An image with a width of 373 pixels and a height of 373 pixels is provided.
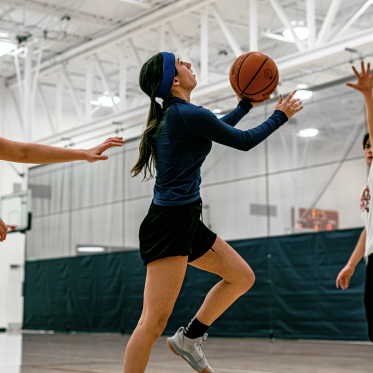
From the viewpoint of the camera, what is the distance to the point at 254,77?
329 centimetres

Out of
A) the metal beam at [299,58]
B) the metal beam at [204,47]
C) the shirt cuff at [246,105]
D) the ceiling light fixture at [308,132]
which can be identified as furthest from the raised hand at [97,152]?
the metal beam at [204,47]

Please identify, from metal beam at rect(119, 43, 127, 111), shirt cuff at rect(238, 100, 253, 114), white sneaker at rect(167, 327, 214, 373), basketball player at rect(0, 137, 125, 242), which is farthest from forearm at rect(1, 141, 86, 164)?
Result: metal beam at rect(119, 43, 127, 111)

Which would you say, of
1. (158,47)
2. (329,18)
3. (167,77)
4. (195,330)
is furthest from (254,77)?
(158,47)

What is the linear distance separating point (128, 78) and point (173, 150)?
14412 millimetres

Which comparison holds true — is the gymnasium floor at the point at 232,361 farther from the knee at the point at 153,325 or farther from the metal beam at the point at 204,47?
the metal beam at the point at 204,47

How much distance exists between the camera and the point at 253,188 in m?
10.2

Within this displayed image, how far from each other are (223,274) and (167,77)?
1052 millimetres

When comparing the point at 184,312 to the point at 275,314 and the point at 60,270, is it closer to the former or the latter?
the point at 275,314

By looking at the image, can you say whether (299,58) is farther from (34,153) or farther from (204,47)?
(34,153)

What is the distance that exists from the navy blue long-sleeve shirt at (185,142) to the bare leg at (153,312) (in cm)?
35

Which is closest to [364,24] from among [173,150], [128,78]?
[128,78]

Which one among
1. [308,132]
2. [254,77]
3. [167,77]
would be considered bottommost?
[167,77]

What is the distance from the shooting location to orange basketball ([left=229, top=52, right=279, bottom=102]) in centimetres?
325

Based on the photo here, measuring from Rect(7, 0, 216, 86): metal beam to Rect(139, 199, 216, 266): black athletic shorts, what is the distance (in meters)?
9.03
